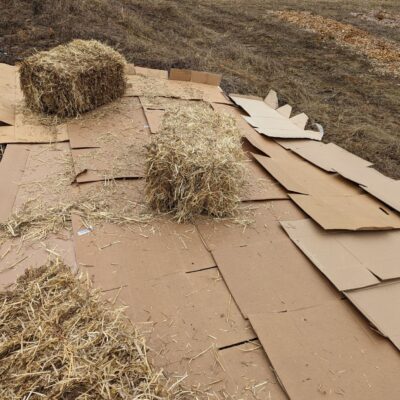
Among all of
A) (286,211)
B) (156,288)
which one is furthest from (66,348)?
(286,211)

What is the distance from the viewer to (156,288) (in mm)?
2328

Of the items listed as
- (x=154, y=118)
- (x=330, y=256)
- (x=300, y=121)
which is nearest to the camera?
(x=330, y=256)

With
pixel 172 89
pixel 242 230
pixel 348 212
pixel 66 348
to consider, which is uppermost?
pixel 66 348

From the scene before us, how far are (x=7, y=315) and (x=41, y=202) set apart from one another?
148 centimetres

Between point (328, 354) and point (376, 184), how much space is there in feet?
7.51

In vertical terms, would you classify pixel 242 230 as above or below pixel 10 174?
above

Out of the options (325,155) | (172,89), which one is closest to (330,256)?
(325,155)

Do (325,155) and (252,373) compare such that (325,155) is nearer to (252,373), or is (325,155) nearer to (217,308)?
(217,308)

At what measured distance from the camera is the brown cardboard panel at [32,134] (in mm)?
3809

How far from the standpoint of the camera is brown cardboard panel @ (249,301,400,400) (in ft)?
6.18

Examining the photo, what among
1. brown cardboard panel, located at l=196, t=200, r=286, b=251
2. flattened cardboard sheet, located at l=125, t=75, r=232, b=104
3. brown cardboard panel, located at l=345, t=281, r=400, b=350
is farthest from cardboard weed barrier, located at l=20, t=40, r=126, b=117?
brown cardboard panel, located at l=345, t=281, r=400, b=350

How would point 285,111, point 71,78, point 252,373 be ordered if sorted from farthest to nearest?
point 285,111 → point 71,78 → point 252,373

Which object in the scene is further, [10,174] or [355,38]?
[355,38]

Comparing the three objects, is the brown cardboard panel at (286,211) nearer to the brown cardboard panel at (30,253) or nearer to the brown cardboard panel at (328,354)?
the brown cardboard panel at (328,354)
